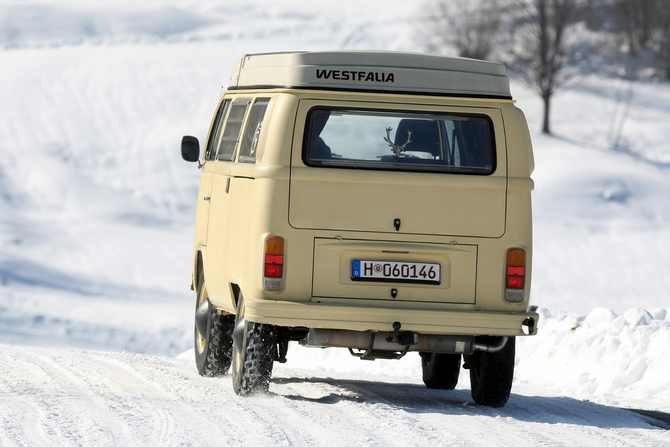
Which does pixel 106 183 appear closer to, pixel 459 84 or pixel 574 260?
pixel 574 260

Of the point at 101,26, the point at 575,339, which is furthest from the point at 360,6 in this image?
the point at 575,339

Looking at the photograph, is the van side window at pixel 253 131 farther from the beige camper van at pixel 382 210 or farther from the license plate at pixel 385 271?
the license plate at pixel 385 271

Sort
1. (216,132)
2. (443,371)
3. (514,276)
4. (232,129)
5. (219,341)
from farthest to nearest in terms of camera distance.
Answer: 1. (443,371)
2. (216,132)
3. (219,341)
4. (232,129)
5. (514,276)

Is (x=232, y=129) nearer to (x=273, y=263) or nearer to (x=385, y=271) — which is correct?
(x=273, y=263)

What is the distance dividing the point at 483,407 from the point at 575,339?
3698mm

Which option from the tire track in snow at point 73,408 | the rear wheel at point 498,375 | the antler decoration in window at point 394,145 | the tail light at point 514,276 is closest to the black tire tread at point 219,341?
the tire track in snow at point 73,408

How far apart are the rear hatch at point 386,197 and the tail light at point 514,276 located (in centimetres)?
18


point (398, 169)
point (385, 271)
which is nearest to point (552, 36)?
point (398, 169)

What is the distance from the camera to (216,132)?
8.57 meters

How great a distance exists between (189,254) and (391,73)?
22.0m

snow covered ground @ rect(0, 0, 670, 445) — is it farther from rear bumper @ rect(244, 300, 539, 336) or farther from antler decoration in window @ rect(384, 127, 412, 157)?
antler decoration in window @ rect(384, 127, 412, 157)

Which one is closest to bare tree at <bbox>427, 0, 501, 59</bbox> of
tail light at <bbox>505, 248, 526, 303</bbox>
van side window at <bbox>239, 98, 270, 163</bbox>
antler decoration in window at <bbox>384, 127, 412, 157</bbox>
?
van side window at <bbox>239, 98, 270, 163</bbox>

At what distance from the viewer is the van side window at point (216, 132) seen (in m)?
8.39

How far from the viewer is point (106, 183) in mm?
32688
